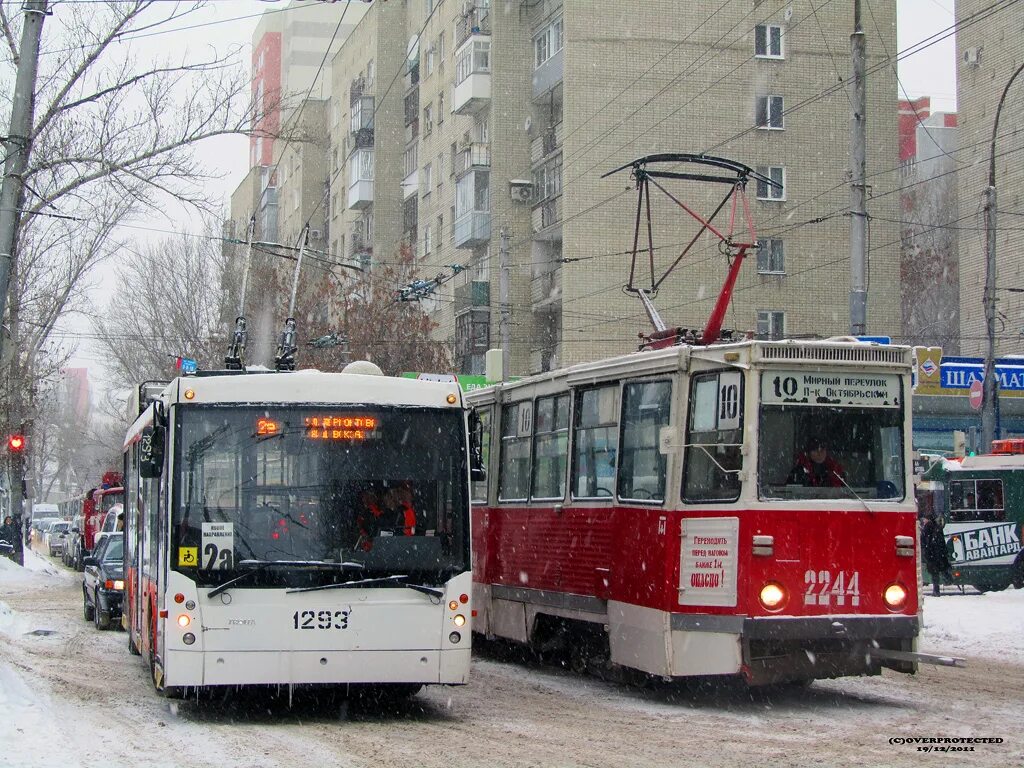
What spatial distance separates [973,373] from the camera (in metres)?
31.6

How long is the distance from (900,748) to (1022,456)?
17.3 metres

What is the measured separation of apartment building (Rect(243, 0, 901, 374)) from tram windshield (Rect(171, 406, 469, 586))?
2480cm

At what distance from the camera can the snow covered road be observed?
29.2 ft

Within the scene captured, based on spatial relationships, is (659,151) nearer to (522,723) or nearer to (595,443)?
(595,443)

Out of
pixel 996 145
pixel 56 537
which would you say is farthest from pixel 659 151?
pixel 56 537

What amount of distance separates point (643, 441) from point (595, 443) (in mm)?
953

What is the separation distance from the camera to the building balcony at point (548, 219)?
39.5 metres

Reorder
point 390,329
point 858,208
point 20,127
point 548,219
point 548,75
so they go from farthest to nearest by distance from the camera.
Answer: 1. point 390,329
2. point 548,219
3. point 548,75
4. point 858,208
5. point 20,127

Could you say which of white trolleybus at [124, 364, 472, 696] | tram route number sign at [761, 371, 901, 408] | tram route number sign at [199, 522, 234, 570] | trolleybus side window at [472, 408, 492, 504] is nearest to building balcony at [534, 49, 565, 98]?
trolleybus side window at [472, 408, 492, 504]

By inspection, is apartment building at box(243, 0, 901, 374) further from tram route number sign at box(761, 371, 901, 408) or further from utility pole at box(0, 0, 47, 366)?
tram route number sign at box(761, 371, 901, 408)

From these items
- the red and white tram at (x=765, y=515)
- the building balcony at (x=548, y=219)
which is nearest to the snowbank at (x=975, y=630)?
the red and white tram at (x=765, y=515)

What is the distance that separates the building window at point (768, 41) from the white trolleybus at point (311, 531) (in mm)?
30442

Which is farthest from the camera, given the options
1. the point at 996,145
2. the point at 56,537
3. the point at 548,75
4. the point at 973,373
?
the point at 56,537

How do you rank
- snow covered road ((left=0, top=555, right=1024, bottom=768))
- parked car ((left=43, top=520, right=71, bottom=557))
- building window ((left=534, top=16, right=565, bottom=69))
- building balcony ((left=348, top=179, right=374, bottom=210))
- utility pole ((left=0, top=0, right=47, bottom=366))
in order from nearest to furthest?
snow covered road ((left=0, top=555, right=1024, bottom=768)), utility pole ((left=0, top=0, right=47, bottom=366)), building window ((left=534, top=16, right=565, bottom=69)), building balcony ((left=348, top=179, right=374, bottom=210)), parked car ((left=43, top=520, right=71, bottom=557))
